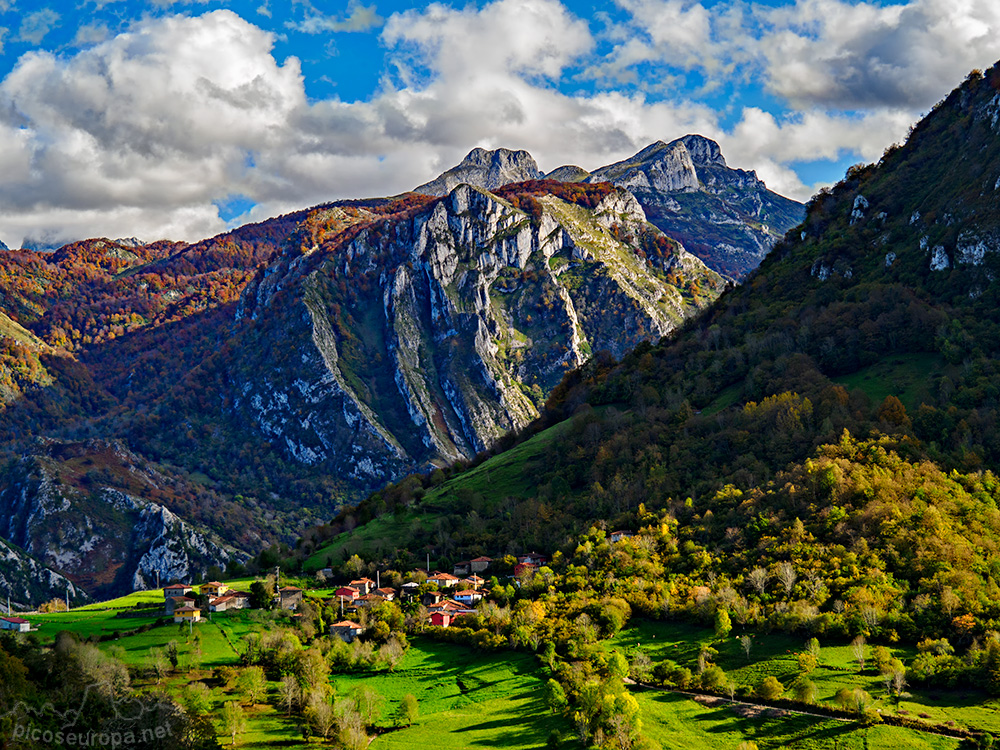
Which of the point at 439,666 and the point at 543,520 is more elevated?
the point at 543,520

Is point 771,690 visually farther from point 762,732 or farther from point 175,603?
point 175,603

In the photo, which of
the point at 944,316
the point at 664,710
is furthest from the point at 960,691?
the point at 944,316

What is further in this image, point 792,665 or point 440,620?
point 440,620

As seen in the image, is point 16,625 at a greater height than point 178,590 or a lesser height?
lesser

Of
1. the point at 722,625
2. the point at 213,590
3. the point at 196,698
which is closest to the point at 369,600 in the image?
the point at 213,590

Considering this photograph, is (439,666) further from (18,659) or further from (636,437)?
(636,437)

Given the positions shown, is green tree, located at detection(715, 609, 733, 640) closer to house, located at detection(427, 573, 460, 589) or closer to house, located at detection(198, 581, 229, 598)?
house, located at detection(427, 573, 460, 589)

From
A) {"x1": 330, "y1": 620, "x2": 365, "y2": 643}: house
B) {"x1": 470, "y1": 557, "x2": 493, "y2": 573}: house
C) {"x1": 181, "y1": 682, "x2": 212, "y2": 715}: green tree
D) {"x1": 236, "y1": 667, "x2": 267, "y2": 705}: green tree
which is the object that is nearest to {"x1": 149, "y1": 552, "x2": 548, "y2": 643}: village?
{"x1": 330, "y1": 620, "x2": 365, "y2": 643}: house

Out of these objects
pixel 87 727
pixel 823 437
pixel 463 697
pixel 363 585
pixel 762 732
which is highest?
pixel 823 437
